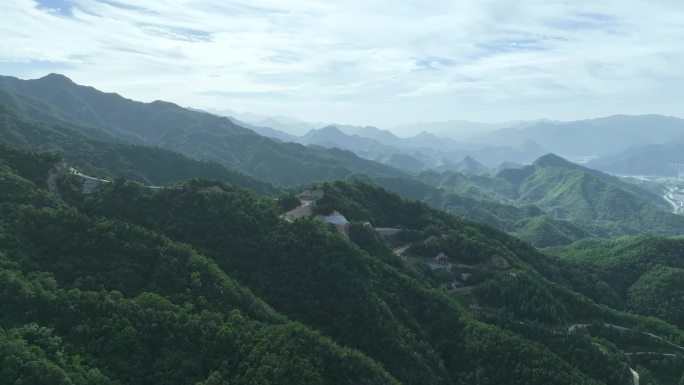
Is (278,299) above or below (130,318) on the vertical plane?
below

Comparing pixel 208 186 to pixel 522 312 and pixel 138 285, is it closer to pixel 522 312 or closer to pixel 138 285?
pixel 138 285

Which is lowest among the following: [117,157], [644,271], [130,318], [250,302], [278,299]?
[644,271]

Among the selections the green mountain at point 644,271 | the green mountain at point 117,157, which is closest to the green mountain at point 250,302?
the green mountain at point 644,271

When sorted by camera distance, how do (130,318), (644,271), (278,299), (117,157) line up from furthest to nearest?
(117,157)
(644,271)
(278,299)
(130,318)

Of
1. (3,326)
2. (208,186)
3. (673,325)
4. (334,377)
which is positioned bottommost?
(673,325)

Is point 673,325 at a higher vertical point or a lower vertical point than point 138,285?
lower

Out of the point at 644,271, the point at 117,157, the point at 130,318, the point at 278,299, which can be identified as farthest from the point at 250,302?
the point at 117,157

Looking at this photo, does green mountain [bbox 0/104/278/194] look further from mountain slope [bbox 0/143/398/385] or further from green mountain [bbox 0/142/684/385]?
mountain slope [bbox 0/143/398/385]

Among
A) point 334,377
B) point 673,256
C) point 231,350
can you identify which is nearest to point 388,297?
point 334,377

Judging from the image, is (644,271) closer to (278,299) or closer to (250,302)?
(278,299)

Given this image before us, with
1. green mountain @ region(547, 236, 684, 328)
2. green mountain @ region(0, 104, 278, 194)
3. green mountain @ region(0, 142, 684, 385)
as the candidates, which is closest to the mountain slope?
green mountain @ region(0, 142, 684, 385)
